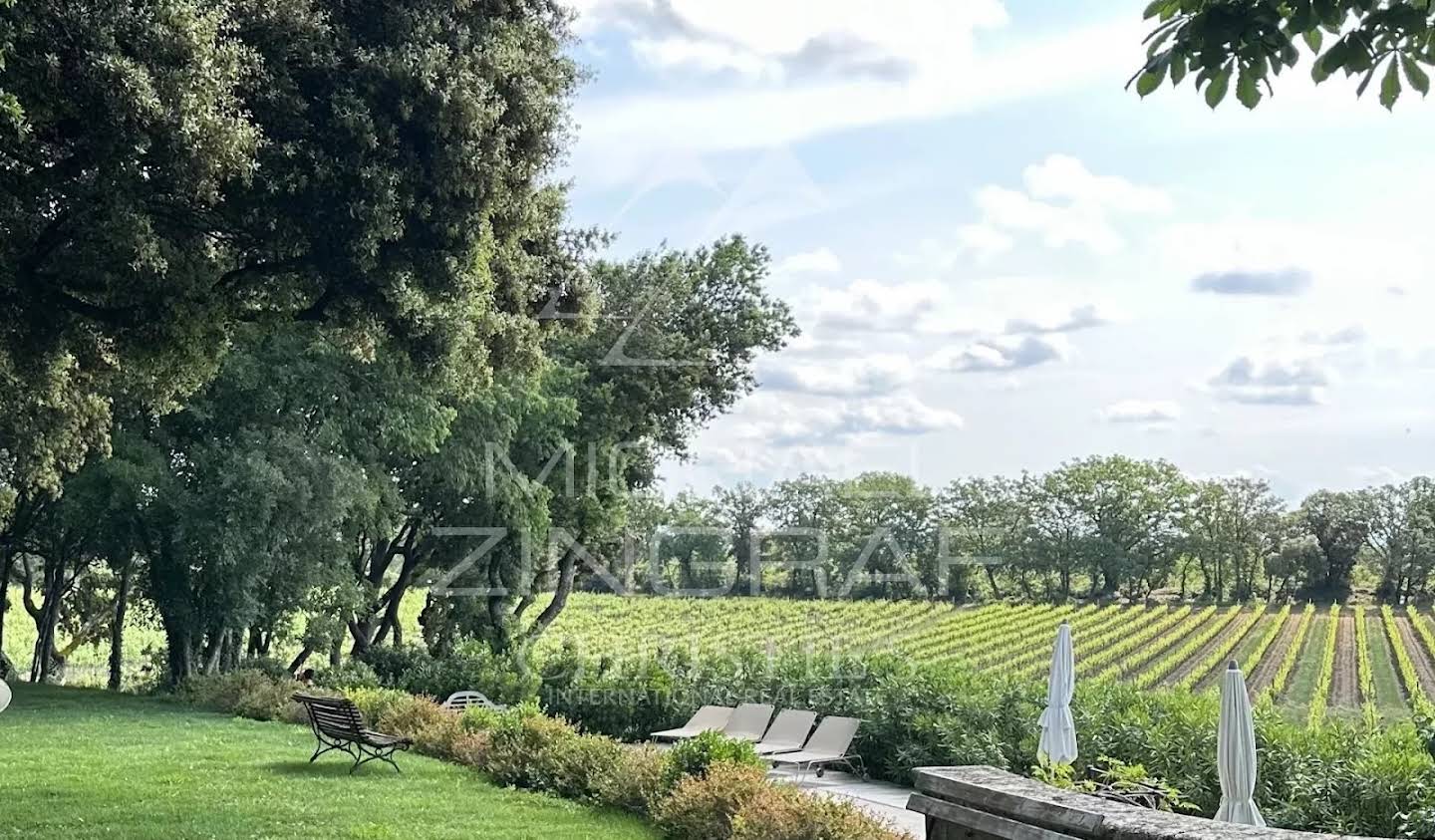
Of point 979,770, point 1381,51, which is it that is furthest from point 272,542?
point 1381,51

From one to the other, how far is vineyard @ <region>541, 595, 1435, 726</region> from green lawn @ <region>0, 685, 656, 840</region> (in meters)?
8.65

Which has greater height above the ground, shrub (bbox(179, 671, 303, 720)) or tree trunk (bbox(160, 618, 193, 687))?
tree trunk (bbox(160, 618, 193, 687))

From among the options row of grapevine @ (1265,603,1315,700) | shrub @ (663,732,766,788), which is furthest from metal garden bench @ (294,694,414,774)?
row of grapevine @ (1265,603,1315,700)

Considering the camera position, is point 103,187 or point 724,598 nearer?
point 103,187

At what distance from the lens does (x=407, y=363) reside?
35.6 feet

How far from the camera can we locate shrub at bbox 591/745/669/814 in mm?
10336

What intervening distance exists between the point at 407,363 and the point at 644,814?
4.36m

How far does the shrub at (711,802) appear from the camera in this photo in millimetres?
9062

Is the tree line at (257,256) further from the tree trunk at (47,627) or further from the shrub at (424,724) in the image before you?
the tree trunk at (47,627)

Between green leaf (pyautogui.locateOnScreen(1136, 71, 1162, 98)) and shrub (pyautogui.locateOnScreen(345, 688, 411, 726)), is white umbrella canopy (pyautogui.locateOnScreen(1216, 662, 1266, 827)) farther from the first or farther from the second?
shrub (pyautogui.locateOnScreen(345, 688, 411, 726))

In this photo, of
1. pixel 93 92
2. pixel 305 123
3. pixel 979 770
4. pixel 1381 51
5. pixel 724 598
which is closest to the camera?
pixel 1381 51

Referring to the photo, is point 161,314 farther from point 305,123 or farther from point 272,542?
point 272,542

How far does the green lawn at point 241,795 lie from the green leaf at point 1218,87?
7.10 metres

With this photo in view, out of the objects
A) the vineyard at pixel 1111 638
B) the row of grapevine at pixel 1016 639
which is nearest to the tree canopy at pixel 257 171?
the vineyard at pixel 1111 638
